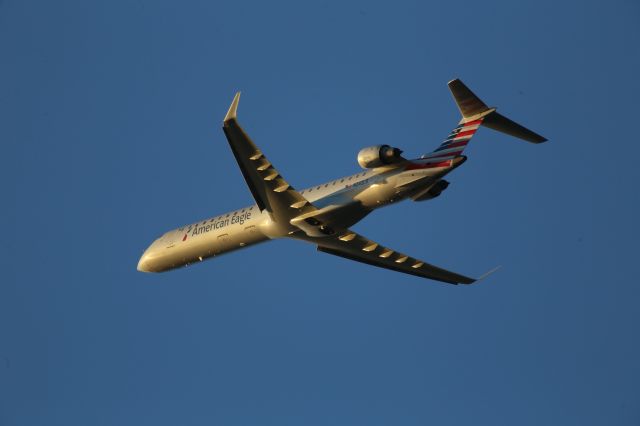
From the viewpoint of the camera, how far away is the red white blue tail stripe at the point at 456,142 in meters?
35.1

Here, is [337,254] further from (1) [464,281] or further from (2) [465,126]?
(2) [465,126]

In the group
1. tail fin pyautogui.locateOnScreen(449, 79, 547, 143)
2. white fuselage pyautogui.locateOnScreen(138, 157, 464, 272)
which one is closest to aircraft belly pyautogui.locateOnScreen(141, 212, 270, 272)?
white fuselage pyautogui.locateOnScreen(138, 157, 464, 272)

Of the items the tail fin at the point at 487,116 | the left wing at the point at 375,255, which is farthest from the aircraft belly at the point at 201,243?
the tail fin at the point at 487,116

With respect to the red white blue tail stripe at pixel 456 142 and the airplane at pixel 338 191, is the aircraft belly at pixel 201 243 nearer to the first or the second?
the airplane at pixel 338 191

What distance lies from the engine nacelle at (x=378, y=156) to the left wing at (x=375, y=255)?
513cm

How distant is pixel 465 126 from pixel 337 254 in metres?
8.93

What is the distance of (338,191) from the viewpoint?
3688cm

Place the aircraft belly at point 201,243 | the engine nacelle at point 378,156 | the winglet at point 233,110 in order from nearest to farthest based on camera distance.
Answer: the winglet at point 233,110 → the engine nacelle at point 378,156 → the aircraft belly at point 201,243

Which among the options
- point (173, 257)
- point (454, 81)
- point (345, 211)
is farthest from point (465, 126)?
point (173, 257)

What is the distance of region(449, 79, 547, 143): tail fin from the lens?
35.5 m

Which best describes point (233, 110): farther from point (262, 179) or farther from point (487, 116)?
point (487, 116)

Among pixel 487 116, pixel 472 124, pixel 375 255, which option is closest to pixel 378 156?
pixel 472 124

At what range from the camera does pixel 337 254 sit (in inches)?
1629

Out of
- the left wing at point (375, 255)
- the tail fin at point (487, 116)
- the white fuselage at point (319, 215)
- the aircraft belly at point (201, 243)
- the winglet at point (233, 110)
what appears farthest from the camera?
the left wing at point (375, 255)
